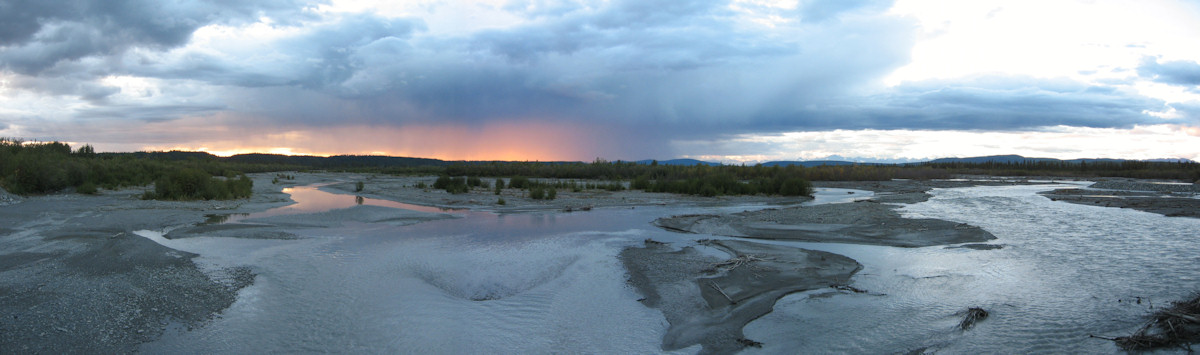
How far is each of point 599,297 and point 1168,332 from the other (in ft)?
17.9

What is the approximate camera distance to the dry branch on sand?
4824 millimetres

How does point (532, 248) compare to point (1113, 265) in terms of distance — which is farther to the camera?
point (532, 248)

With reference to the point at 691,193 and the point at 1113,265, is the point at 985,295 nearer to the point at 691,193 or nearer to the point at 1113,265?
the point at 1113,265

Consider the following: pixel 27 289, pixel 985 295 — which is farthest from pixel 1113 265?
pixel 27 289

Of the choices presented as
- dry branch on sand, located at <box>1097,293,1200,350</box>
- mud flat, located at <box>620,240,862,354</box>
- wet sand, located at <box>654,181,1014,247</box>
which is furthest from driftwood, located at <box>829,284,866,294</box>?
wet sand, located at <box>654,181,1014,247</box>

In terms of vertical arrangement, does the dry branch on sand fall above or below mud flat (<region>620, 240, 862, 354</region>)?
above

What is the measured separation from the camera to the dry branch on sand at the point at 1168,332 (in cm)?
482

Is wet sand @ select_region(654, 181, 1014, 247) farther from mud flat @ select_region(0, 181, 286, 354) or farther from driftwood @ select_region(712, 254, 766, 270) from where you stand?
mud flat @ select_region(0, 181, 286, 354)

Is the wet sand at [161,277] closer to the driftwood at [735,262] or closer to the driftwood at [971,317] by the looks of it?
the driftwood at [735,262]

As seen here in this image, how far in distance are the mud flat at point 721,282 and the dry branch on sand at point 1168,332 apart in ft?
10.0

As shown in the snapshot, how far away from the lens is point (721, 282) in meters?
7.80

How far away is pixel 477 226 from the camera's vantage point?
14398 millimetres

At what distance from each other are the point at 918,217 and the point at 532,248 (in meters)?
11.0

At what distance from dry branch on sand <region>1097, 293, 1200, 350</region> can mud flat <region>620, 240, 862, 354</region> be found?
306 cm
